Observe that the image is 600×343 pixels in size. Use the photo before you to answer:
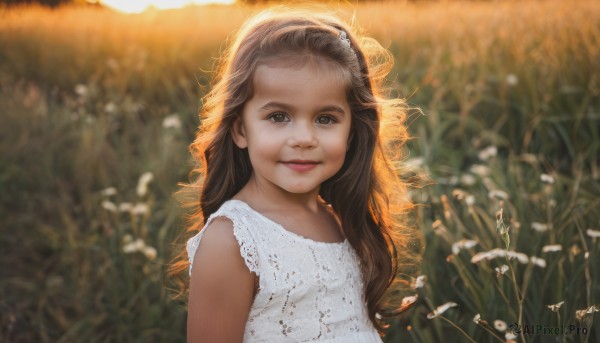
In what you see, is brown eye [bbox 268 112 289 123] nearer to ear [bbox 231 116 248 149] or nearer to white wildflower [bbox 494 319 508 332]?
ear [bbox 231 116 248 149]

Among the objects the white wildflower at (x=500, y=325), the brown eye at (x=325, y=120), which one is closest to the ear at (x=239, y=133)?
the brown eye at (x=325, y=120)

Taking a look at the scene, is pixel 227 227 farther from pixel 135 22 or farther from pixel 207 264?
pixel 135 22

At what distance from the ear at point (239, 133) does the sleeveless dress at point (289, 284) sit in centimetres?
18

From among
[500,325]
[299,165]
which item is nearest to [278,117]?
[299,165]

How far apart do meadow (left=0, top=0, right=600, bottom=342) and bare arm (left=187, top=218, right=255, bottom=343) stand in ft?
1.89

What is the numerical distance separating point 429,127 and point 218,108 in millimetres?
2664

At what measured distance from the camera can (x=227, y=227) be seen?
1801mm

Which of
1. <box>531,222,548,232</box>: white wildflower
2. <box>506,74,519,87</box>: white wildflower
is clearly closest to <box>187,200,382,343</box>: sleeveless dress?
<box>531,222,548,232</box>: white wildflower

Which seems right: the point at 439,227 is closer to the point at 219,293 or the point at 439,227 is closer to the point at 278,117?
the point at 278,117

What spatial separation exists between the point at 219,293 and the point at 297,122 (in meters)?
0.52

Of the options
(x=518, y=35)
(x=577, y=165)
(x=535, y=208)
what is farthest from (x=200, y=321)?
(x=518, y=35)

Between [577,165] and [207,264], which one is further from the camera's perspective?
[577,165]

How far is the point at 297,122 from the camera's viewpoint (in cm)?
181

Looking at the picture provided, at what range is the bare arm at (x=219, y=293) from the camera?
1742mm
